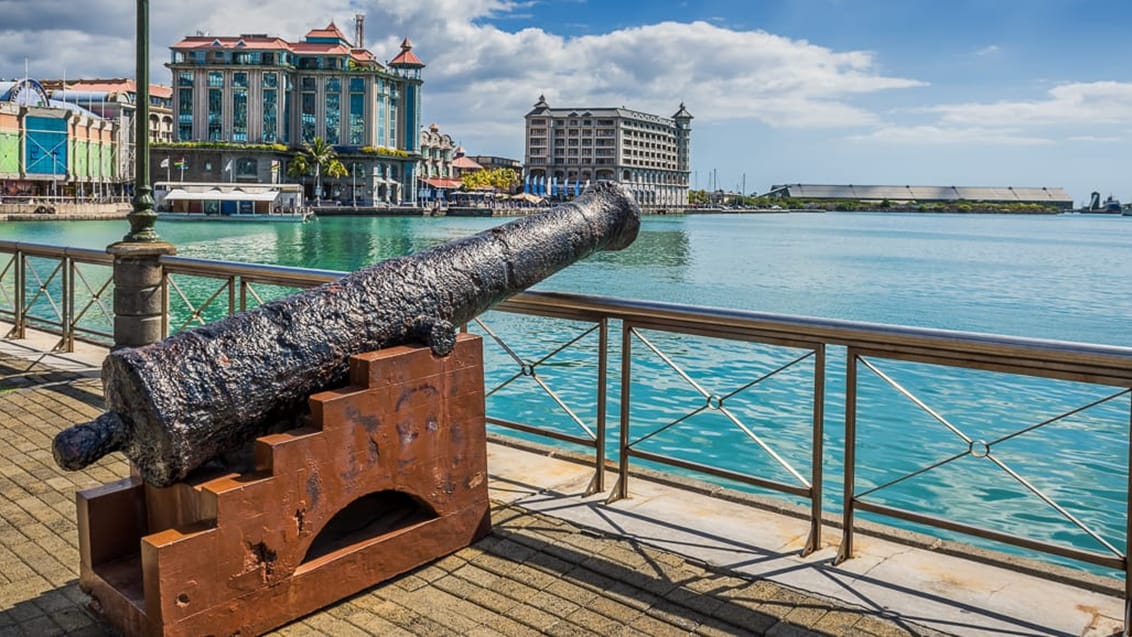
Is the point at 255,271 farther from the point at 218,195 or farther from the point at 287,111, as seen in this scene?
the point at 287,111

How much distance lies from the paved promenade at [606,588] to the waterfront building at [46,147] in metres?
83.1

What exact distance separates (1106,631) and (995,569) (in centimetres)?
54

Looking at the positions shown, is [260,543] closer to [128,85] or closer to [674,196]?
[128,85]

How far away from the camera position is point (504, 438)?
5.42m

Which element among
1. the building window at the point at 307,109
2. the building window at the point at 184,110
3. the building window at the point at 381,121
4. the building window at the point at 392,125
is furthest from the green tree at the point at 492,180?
the building window at the point at 184,110

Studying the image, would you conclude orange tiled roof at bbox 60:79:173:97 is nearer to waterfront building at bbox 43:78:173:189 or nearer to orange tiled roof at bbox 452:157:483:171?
waterfront building at bbox 43:78:173:189

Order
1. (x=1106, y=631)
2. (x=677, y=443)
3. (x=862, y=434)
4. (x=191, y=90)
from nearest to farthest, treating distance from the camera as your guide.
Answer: (x=1106, y=631) → (x=677, y=443) → (x=862, y=434) → (x=191, y=90)

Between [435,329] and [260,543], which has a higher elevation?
[435,329]

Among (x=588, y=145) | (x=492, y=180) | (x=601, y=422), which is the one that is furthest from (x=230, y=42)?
(x=601, y=422)

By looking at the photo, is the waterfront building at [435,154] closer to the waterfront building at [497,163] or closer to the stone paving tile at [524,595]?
the waterfront building at [497,163]

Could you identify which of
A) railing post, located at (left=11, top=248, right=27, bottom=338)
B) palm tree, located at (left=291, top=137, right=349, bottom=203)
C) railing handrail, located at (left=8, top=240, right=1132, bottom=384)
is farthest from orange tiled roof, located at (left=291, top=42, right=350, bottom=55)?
railing handrail, located at (left=8, top=240, right=1132, bottom=384)

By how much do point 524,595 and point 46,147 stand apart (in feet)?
311

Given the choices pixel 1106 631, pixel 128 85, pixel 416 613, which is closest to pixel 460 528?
pixel 416 613

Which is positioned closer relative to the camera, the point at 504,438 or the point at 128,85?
the point at 504,438
